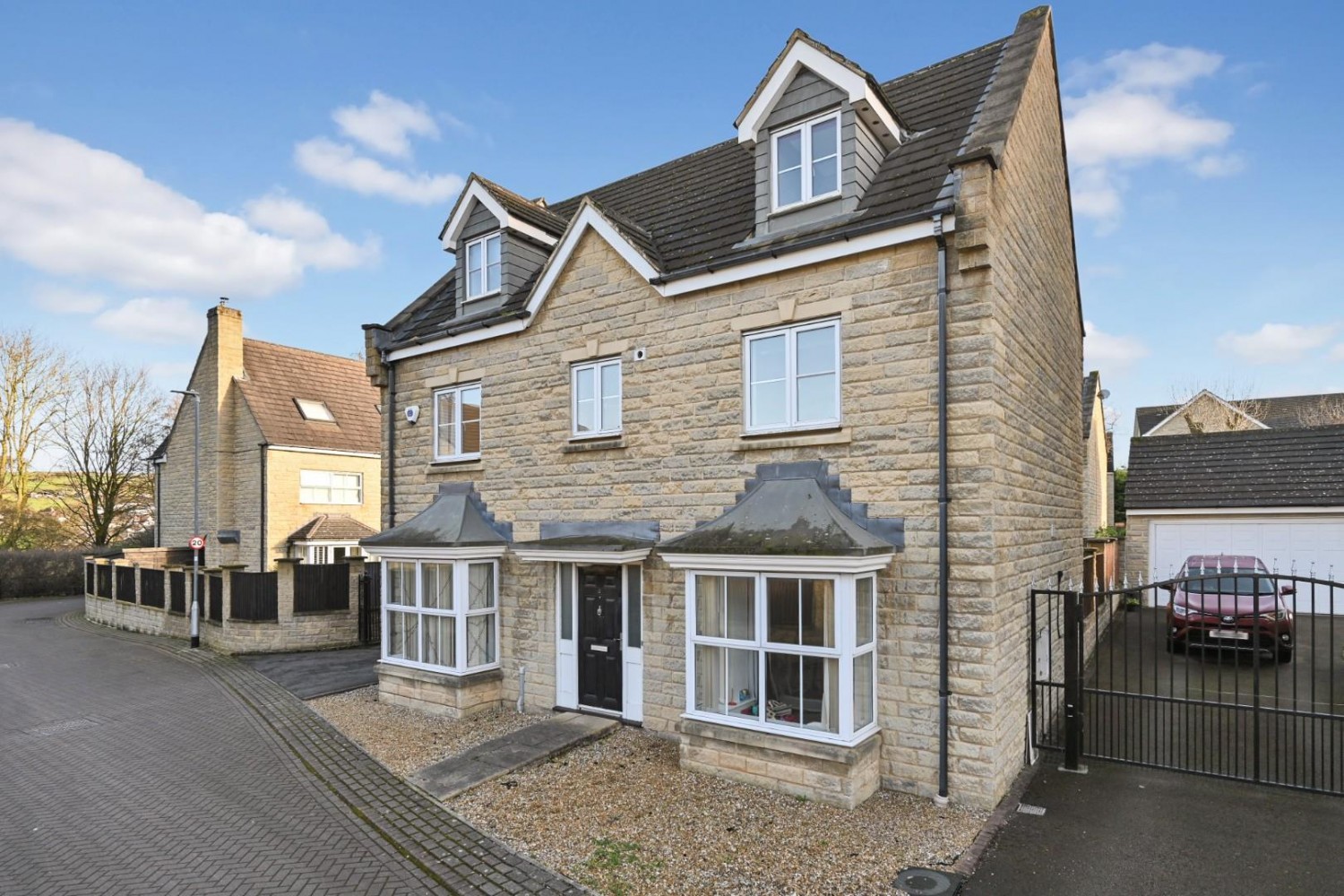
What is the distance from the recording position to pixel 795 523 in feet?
26.6

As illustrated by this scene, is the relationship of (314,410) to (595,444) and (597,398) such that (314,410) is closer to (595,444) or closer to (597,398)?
(597,398)

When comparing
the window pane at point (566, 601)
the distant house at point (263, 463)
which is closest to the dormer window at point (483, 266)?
the window pane at point (566, 601)

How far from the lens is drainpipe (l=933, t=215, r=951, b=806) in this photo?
7.62 meters

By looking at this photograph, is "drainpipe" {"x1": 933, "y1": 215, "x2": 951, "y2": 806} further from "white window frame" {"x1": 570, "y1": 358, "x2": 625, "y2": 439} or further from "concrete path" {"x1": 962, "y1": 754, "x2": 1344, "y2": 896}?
"white window frame" {"x1": 570, "y1": 358, "x2": 625, "y2": 439}

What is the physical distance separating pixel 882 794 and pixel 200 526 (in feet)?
83.8

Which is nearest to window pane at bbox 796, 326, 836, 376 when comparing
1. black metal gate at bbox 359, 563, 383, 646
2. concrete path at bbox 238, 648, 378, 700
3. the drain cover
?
the drain cover

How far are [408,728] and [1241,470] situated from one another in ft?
71.2

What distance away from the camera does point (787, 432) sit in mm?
8852

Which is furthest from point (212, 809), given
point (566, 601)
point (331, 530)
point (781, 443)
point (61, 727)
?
point (331, 530)

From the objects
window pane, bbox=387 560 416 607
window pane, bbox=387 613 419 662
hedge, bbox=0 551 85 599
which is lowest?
hedge, bbox=0 551 85 599

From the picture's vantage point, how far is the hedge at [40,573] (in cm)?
3019

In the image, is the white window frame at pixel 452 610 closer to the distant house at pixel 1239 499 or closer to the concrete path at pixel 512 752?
the concrete path at pixel 512 752

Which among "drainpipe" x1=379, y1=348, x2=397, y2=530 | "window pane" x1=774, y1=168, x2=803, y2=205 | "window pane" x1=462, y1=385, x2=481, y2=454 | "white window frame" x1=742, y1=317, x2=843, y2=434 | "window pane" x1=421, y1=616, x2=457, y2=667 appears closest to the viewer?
"white window frame" x1=742, y1=317, x2=843, y2=434

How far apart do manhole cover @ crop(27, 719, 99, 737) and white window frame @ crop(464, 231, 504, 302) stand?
29.7ft
